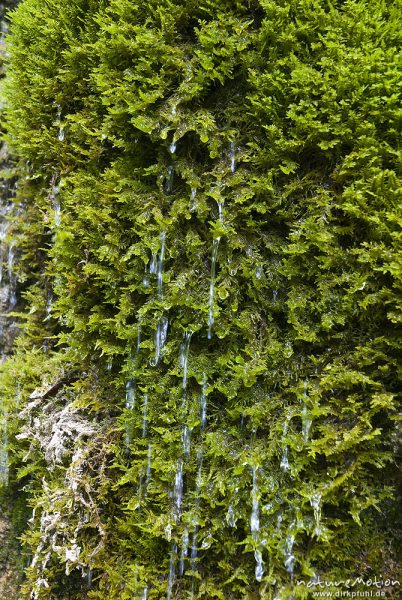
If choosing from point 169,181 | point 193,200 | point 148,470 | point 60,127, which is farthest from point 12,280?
point 148,470

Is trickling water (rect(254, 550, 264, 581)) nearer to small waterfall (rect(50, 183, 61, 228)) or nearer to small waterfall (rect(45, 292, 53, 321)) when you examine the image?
small waterfall (rect(45, 292, 53, 321))

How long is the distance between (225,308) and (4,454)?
6.19 ft

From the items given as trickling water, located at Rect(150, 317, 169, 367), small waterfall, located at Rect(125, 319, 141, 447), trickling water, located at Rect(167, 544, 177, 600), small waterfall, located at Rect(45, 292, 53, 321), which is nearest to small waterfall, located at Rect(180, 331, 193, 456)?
trickling water, located at Rect(150, 317, 169, 367)

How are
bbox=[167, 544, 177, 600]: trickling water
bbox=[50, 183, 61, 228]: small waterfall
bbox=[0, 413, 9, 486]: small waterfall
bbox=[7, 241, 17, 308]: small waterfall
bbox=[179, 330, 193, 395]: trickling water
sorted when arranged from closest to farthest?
bbox=[167, 544, 177, 600]: trickling water → bbox=[179, 330, 193, 395]: trickling water → bbox=[50, 183, 61, 228]: small waterfall → bbox=[0, 413, 9, 486]: small waterfall → bbox=[7, 241, 17, 308]: small waterfall

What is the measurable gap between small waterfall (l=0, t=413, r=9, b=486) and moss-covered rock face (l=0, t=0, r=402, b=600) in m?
0.29

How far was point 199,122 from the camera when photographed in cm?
233

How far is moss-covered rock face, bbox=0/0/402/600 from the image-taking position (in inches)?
83.0

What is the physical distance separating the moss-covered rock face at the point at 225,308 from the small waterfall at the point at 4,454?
290 millimetres

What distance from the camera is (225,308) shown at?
236 centimetres

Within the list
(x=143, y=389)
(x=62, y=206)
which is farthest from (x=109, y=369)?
(x=62, y=206)

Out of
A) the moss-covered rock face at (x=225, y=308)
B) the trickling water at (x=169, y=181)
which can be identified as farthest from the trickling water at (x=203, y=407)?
the trickling water at (x=169, y=181)

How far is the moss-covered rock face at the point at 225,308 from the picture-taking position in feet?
6.92

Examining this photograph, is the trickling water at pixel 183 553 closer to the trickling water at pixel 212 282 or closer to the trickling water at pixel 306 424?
the trickling water at pixel 306 424

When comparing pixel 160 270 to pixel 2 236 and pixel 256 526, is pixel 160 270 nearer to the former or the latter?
pixel 256 526
